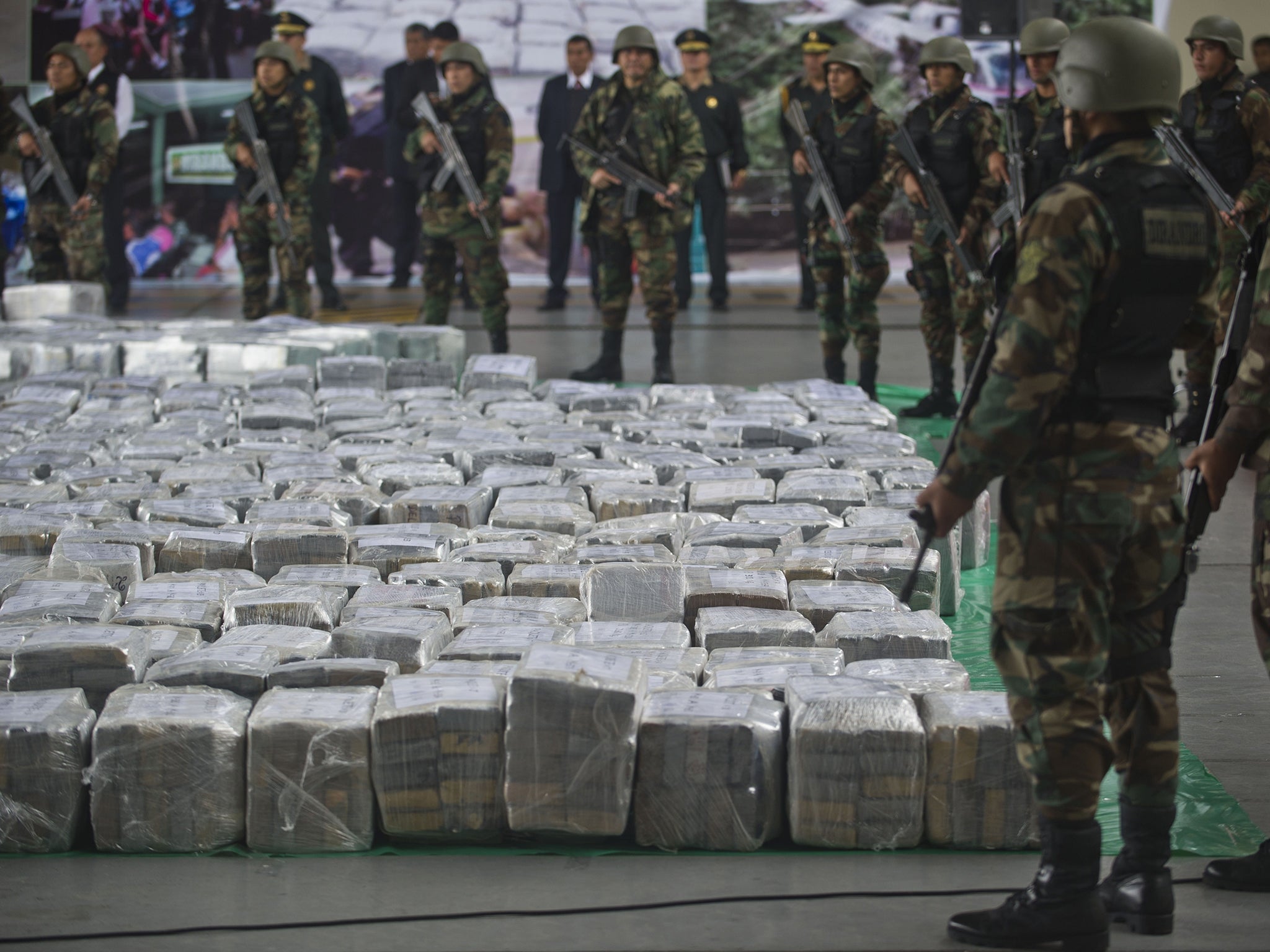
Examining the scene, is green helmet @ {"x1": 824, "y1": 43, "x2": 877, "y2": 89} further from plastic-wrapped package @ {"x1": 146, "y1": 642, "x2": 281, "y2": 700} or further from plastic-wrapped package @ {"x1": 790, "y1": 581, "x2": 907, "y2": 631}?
plastic-wrapped package @ {"x1": 146, "y1": 642, "x2": 281, "y2": 700}

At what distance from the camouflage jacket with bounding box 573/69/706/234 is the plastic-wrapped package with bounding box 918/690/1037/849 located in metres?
5.91

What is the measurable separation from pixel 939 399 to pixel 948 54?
1.73 metres

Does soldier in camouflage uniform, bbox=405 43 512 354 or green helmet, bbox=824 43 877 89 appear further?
soldier in camouflage uniform, bbox=405 43 512 354

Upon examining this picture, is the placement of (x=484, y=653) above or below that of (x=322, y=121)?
below

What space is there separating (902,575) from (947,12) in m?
11.1

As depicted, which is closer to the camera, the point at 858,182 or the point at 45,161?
Answer: the point at 858,182

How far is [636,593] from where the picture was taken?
12.9ft

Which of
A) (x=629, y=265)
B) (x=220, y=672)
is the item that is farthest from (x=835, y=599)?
(x=629, y=265)

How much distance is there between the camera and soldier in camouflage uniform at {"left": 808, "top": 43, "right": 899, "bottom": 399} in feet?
26.5

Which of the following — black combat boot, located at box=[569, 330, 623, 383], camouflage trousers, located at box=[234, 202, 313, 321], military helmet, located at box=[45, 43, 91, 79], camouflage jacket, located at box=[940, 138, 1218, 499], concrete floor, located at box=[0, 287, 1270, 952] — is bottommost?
concrete floor, located at box=[0, 287, 1270, 952]

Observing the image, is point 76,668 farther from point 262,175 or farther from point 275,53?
point 275,53

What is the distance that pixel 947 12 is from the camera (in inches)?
556

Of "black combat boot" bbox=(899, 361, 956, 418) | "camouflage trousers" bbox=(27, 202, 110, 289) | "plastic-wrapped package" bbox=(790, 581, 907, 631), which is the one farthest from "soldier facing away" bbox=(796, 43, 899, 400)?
"camouflage trousers" bbox=(27, 202, 110, 289)

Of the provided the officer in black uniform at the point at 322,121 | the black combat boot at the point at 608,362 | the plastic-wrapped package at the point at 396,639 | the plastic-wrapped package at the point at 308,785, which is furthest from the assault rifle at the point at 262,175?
the plastic-wrapped package at the point at 308,785
